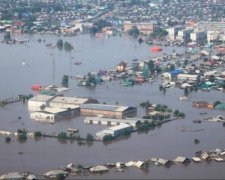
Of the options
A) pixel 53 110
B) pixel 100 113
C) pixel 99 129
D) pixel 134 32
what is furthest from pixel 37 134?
pixel 134 32

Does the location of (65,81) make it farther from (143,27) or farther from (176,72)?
(143,27)

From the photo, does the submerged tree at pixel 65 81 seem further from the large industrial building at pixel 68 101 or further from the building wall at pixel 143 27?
the building wall at pixel 143 27

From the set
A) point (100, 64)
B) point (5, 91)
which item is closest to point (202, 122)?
point (5, 91)

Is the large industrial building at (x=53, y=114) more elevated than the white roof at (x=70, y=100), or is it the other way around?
the white roof at (x=70, y=100)

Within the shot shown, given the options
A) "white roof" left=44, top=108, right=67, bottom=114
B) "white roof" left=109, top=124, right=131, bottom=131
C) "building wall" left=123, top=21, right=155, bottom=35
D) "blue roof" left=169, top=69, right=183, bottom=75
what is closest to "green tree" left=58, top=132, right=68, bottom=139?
"white roof" left=109, top=124, right=131, bottom=131

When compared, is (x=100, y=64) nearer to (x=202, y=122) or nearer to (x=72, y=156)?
(x=202, y=122)

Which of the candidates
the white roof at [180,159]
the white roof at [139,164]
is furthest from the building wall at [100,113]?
the white roof at [139,164]
